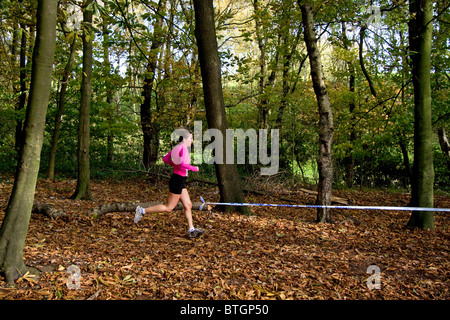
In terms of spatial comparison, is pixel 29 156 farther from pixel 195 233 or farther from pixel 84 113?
pixel 84 113

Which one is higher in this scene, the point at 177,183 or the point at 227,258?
the point at 177,183

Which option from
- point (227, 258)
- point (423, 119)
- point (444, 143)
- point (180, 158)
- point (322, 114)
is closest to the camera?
point (227, 258)

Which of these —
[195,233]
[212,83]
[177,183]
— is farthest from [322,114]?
[195,233]

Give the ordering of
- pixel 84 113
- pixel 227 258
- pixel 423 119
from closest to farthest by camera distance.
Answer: pixel 227 258 → pixel 423 119 → pixel 84 113

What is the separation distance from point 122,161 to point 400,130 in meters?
13.0

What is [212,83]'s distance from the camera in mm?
7125

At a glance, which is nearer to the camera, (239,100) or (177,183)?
(177,183)

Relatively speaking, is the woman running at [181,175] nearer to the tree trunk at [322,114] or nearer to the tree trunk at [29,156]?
the tree trunk at [29,156]

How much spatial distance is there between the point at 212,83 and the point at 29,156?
14.9 feet

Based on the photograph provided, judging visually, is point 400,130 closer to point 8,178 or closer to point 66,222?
point 66,222

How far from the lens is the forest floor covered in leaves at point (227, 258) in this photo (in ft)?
11.3

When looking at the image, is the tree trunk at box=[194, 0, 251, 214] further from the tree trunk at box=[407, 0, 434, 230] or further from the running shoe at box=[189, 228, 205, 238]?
the tree trunk at box=[407, 0, 434, 230]

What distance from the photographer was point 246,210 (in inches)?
292
